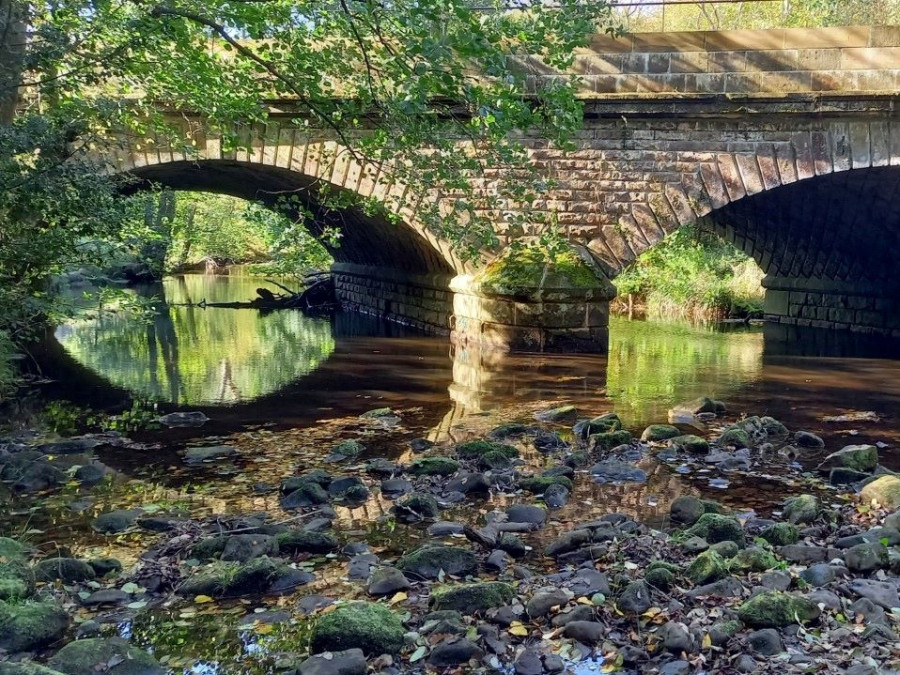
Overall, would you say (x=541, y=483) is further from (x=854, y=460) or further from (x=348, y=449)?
(x=854, y=460)

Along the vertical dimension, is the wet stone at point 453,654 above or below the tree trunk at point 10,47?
below

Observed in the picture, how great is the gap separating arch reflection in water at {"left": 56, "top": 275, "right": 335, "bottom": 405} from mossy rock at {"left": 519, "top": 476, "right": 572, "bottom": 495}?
4.31 metres

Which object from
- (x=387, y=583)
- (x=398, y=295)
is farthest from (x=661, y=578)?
(x=398, y=295)

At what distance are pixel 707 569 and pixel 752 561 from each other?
31 centimetres

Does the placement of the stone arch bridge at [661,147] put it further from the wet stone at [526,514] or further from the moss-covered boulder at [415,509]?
the wet stone at [526,514]

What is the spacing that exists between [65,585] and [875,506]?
4083mm

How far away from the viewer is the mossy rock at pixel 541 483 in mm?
5473

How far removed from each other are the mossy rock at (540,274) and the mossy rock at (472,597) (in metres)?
8.23

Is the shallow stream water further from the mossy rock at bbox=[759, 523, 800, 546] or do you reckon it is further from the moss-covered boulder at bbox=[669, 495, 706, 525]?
the mossy rock at bbox=[759, 523, 800, 546]

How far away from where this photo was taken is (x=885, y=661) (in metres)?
3.07

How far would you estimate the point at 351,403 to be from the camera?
8.98m

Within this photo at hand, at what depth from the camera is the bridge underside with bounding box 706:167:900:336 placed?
13625mm

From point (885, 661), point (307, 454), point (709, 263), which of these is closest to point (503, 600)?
point (885, 661)

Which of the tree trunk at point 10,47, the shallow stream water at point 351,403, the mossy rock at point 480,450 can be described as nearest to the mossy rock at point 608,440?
the shallow stream water at point 351,403
